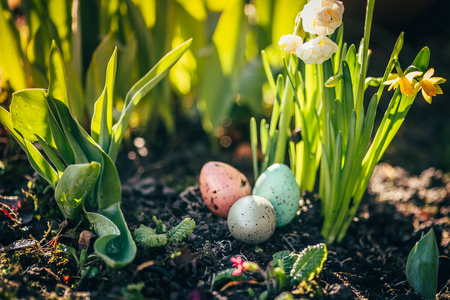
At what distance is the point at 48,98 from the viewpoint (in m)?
1.10

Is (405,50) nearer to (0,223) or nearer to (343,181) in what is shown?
(343,181)

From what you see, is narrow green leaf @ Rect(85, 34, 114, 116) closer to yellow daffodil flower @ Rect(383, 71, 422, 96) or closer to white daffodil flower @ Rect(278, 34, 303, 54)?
white daffodil flower @ Rect(278, 34, 303, 54)

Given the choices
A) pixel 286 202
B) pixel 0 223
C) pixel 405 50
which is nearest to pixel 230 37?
pixel 286 202

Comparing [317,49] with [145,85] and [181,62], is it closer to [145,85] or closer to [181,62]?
[145,85]

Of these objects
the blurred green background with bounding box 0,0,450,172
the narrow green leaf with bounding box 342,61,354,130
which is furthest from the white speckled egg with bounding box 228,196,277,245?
the blurred green background with bounding box 0,0,450,172

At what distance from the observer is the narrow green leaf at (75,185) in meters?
1.06

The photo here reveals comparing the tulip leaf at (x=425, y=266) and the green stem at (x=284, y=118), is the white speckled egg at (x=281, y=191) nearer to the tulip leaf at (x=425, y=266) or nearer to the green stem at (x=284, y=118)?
the green stem at (x=284, y=118)

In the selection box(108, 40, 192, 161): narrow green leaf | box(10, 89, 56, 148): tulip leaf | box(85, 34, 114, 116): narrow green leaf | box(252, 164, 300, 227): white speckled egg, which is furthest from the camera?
box(85, 34, 114, 116): narrow green leaf

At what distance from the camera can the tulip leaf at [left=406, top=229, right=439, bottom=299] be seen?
45.6 inches

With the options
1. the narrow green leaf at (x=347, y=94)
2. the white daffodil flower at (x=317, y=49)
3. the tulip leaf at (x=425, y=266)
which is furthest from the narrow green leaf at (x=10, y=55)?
the tulip leaf at (x=425, y=266)

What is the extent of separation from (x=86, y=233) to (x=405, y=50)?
9.13 ft

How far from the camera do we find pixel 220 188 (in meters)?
1.36

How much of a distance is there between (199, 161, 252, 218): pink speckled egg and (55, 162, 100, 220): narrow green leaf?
0.41 metres

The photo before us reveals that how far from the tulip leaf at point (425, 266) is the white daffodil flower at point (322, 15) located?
2.29 ft
